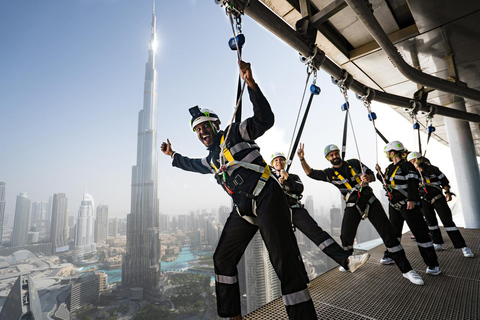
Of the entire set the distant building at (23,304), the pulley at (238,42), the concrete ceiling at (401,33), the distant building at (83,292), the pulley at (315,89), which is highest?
the concrete ceiling at (401,33)

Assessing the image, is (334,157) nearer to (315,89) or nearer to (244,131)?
(315,89)

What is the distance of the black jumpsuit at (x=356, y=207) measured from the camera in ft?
9.79

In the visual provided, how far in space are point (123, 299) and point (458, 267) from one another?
146 ft

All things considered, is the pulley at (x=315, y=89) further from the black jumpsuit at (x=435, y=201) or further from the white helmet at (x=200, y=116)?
the black jumpsuit at (x=435, y=201)

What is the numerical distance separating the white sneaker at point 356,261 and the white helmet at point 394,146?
2.49 meters

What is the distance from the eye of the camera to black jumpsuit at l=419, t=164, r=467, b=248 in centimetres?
445

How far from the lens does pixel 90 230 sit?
44156 mm

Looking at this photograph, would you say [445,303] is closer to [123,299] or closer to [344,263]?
[344,263]

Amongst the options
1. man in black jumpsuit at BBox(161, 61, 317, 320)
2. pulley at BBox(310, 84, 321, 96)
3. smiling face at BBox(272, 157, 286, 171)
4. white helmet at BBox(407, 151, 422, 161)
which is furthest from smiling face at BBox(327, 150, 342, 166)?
white helmet at BBox(407, 151, 422, 161)

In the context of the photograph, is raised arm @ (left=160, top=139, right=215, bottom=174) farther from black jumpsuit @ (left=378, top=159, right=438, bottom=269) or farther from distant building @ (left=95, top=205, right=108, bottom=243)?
distant building @ (left=95, top=205, right=108, bottom=243)

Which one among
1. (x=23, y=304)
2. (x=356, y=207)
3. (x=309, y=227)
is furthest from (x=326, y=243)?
(x=23, y=304)

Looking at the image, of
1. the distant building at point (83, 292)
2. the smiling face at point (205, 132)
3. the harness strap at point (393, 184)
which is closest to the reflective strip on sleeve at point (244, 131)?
the smiling face at point (205, 132)

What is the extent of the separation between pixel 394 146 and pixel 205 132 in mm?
3627

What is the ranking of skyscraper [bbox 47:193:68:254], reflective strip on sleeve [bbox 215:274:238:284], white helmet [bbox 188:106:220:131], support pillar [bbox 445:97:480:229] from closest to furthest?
reflective strip on sleeve [bbox 215:274:238:284] → white helmet [bbox 188:106:220:131] → support pillar [bbox 445:97:480:229] → skyscraper [bbox 47:193:68:254]
